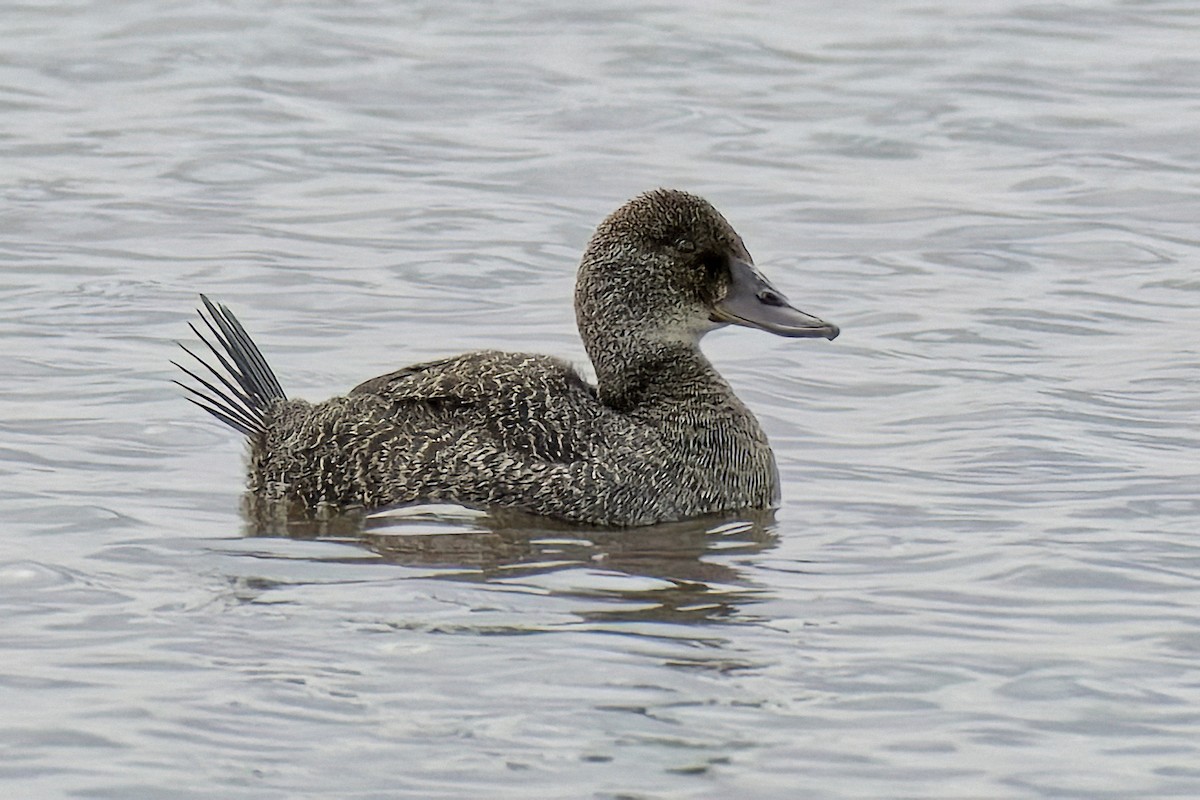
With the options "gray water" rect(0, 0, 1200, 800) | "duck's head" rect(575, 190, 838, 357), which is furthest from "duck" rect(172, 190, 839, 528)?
"gray water" rect(0, 0, 1200, 800)

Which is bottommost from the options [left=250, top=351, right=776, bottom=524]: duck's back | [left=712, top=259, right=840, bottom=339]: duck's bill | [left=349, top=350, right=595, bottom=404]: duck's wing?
[left=250, top=351, right=776, bottom=524]: duck's back

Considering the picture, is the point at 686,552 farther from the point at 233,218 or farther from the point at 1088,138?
the point at 1088,138

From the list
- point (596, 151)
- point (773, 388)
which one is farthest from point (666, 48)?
point (773, 388)

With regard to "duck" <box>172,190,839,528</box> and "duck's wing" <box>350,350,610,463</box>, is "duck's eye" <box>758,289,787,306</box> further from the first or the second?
"duck's wing" <box>350,350,610,463</box>

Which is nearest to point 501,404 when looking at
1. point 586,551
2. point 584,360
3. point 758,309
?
point 586,551

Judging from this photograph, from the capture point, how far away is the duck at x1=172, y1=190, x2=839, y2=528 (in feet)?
23.8

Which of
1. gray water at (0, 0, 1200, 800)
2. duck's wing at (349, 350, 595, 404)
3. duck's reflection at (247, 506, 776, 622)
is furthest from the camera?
duck's wing at (349, 350, 595, 404)

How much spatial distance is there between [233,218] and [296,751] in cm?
670

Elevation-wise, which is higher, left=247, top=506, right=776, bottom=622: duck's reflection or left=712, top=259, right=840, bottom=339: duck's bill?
left=712, top=259, right=840, bottom=339: duck's bill

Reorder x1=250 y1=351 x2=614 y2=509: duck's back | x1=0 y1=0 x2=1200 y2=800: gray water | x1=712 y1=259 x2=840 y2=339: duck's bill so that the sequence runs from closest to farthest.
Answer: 1. x1=0 y1=0 x2=1200 y2=800: gray water
2. x1=250 y1=351 x2=614 y2=509: duck's back
3. x1=712 y1=259 x2=840 y2=339: duck's bill

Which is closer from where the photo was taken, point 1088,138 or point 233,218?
point 233,218

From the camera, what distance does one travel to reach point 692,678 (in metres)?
5.80

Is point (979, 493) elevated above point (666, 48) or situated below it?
below

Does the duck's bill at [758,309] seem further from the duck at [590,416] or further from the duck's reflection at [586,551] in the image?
the duck's reflection at [586,551]
